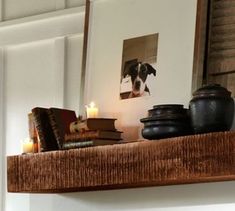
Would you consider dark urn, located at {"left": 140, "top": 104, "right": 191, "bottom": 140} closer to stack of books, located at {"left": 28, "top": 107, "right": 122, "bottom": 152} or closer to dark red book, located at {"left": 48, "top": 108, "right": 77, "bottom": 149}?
stack of books, located at {"left": 28, "top": 107, "right": 122, "bottom": 152}

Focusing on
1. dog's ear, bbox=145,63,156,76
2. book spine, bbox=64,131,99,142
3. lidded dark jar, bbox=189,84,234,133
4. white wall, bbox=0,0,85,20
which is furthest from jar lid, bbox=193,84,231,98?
white wall, bbox=0,0,85,20

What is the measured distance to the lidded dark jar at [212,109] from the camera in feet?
7.22

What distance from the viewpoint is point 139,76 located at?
2625 mm

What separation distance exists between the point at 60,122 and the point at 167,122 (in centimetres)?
61

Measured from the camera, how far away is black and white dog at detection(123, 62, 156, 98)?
2.59 meters

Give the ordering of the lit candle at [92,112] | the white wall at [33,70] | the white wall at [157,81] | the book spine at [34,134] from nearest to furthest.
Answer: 1. the white wall at [157,81]
2. the lit candle at [92,112]
3. the book spine at [34,134]
4. the white wall at [33,70]

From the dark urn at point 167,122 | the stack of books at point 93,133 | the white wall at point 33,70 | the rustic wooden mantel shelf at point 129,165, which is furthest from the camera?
the white wall at point 33,70

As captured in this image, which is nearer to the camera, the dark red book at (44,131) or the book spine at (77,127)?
the book spine at (77,127)

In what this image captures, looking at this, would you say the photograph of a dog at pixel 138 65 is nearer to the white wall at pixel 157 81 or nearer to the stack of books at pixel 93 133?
the white wall at pixel 157 81

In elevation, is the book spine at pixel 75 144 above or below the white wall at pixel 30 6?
below

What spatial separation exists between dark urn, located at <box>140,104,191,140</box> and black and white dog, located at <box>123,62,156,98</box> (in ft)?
0.83

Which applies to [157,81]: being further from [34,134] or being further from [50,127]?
[34,134]

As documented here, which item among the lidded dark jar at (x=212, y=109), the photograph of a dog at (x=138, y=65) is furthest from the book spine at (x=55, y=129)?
the lidded dark jar at (x=212, y=109)

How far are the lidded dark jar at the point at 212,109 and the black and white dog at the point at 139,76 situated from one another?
0.39 meters
